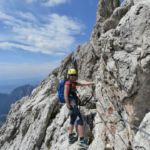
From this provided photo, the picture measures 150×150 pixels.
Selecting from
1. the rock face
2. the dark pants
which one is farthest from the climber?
the rock face

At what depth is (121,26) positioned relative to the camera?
20.9 meters

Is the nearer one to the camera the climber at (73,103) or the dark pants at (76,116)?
the climber at (73,103)

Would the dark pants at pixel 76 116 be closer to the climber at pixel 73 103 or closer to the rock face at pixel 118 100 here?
the climber at pixel 73 103

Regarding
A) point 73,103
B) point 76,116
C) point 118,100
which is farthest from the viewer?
point 76,116

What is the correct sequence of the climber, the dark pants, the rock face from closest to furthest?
1. the rock face
2. the climber
3. the dark pants

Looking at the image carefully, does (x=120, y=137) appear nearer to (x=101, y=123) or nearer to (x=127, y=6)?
(x=101, y=123)

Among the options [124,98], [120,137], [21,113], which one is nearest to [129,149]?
[120,137]

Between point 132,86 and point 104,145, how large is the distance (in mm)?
6339

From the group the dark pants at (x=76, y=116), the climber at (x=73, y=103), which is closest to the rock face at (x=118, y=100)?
the climber at (x=73, y=103)

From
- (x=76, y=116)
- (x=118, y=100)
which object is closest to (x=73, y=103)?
(x=76, y=116)

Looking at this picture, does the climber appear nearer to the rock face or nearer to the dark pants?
the dark pants

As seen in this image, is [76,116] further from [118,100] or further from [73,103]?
[118,100]

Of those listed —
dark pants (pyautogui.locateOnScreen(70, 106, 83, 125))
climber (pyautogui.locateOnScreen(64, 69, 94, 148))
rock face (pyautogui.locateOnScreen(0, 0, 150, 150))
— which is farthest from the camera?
dark pants (pyautogui.locateOnScreen(70, 106, 83, 125))

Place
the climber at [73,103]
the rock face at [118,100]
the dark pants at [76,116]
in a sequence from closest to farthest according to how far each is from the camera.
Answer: the rock face at [118,100], the climber at [73,103], the dark pants at [76,116]
